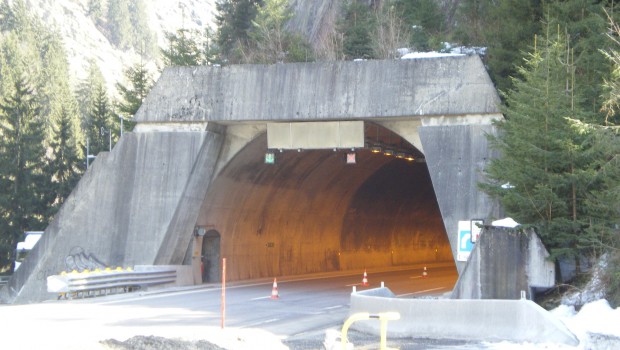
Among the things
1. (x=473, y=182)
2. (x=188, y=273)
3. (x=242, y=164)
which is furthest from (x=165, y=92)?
(x=473, y=182)

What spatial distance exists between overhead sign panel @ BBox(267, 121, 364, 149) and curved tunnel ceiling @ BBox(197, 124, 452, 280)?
3.61 feet

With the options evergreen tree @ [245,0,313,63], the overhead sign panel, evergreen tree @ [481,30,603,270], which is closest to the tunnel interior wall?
evergreen tree @ [245,0,313,63]

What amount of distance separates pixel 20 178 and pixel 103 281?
3250cm

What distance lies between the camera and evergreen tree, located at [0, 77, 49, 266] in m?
54.1

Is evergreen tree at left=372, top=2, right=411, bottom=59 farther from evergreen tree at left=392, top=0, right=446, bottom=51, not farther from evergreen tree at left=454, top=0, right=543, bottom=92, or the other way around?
evergreen tree at left=454, top=0, right=543, bottom=92

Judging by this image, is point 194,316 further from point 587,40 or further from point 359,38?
point 359,38

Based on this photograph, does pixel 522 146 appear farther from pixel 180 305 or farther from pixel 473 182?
pixel 180 305

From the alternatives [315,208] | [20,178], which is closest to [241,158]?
[315,208]

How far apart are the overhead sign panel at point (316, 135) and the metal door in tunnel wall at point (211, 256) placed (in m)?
4.91

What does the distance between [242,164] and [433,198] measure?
2138 cm

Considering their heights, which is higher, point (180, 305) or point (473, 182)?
point (473, 182)

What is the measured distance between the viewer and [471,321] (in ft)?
55.1

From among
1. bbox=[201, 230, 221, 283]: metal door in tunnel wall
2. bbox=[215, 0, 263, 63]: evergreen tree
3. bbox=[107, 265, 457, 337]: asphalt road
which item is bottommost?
bbox=[107, 265, 457, 337]: asphalt road

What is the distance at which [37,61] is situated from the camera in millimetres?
132625
